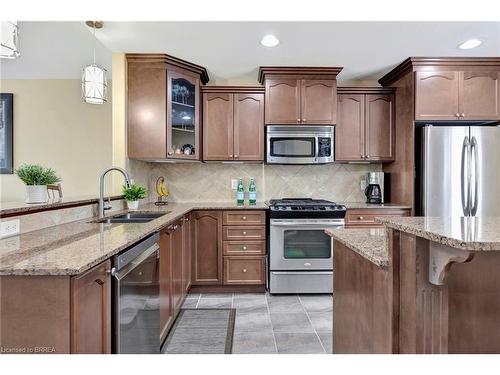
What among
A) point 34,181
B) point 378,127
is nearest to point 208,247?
point 34,181

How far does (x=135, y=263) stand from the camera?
1.51 meters

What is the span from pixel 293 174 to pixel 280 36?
170 cm

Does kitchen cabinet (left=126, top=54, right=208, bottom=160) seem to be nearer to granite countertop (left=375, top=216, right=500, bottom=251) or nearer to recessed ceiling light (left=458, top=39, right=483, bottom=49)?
granite countertop (left=375, top=216, right=500, bottom=251)

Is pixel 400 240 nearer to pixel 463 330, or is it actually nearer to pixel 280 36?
pixel 463 330

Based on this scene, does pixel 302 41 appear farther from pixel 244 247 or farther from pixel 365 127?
pixel 244 247


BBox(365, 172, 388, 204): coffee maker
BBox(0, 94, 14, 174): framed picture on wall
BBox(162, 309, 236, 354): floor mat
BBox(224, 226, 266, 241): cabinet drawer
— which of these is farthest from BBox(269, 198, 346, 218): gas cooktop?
BBox(0, 94, 14, 174): framed picture on wall

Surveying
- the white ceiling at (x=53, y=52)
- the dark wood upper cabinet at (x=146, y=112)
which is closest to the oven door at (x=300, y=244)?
the dark wood upper cabinet at (x=146, y=112)

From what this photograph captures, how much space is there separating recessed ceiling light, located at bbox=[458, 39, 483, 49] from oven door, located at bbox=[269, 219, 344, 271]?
2045mm

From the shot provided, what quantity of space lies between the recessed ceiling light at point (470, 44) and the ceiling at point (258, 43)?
2.0 inches

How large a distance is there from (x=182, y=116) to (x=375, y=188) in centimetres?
242

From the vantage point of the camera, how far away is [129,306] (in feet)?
4.65

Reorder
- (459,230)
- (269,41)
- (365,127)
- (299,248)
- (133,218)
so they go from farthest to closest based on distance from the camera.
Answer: (365,127), (299,248), (269,41), (133,218), (459,230)

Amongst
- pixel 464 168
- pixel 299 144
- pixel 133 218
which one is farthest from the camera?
pixel 299 144

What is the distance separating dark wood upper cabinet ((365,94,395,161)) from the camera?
359 cm
